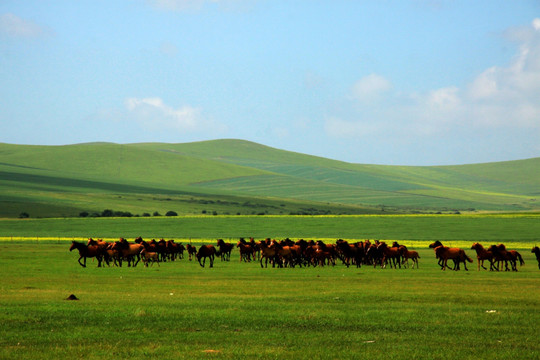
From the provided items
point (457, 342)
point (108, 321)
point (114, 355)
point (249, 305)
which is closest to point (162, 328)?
point (108, 321)

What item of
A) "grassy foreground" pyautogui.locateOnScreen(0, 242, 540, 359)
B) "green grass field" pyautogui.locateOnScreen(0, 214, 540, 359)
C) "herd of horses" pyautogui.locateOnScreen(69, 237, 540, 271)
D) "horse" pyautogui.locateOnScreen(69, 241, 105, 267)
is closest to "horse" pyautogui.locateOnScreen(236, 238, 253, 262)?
"herd of horses" pyautogui.locateOnScreen(69, 237, 540, 271)

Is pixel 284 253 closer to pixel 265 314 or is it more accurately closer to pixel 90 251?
pixel 90 251

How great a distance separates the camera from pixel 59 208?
127 m

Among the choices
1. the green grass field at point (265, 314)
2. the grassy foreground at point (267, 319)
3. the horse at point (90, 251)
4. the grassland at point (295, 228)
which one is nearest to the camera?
the grassy foreground at point (267, 319)

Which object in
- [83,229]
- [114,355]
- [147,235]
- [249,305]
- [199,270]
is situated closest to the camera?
[114,355]

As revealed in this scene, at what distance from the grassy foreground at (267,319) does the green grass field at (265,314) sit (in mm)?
32

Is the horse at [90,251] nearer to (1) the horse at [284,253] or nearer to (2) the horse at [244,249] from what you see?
(2) the horse at [244,249]

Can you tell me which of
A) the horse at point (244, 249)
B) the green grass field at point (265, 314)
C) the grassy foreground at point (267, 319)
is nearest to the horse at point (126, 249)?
the green grass field at point (265, 314)

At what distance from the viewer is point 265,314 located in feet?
60.2

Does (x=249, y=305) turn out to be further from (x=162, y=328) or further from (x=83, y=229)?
(x=83, y=229)

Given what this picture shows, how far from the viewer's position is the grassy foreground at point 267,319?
45.8 feet

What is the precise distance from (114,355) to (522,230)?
7675 centimetres

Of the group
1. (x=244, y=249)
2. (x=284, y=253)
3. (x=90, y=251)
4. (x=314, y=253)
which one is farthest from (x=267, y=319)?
(x=244, y=249)

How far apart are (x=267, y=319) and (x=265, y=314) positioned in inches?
29.0
